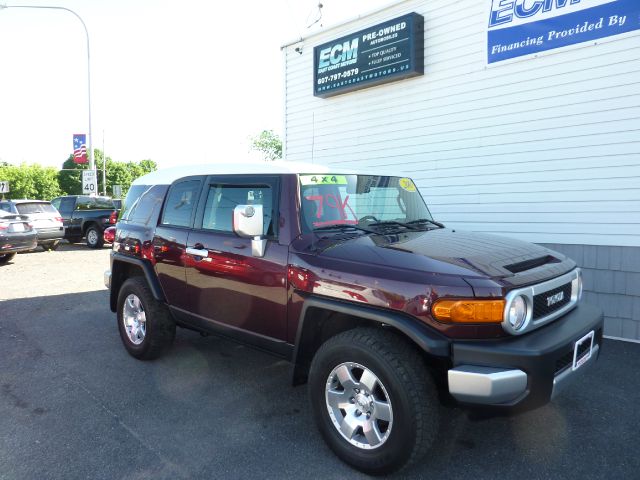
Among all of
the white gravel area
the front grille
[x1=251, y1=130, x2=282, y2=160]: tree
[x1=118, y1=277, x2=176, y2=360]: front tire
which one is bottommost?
the white gravel area

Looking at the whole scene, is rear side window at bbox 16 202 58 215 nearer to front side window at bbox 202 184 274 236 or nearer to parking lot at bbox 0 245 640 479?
parking lot at bbox 0 245 640 479

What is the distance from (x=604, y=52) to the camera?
17.7 ft

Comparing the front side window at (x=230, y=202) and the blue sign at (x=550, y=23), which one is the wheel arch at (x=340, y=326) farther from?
the blue sign at (x=550, y=23)

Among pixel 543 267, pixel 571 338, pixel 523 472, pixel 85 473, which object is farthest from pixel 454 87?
pixel 85 473

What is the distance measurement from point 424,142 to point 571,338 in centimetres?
510

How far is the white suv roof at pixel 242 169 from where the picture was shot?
343cm

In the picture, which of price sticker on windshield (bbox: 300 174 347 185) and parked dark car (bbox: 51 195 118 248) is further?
parked dark car (bbox: 51 195 118 248)

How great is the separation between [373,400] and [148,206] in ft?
9.99

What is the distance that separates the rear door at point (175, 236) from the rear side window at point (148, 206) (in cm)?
12

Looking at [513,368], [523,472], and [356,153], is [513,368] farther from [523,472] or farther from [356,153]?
[356,153]

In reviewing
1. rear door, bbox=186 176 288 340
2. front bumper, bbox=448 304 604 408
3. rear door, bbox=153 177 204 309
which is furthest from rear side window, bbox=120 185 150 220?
front bumper, bbox=448 304 604 408

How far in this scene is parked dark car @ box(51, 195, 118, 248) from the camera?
50.1 ft

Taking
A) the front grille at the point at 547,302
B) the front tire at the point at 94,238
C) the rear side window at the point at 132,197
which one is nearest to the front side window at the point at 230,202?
the rear side window at the point at 132,197

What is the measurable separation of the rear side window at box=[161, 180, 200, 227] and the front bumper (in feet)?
8.45
